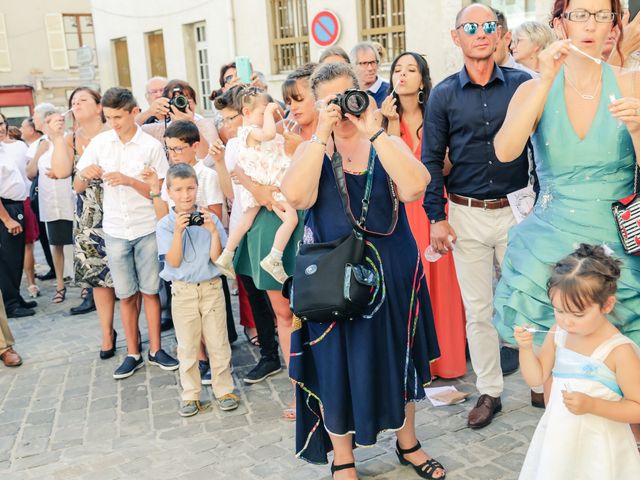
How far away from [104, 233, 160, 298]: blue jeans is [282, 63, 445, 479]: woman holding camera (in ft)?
7.52

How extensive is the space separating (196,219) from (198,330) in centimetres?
78

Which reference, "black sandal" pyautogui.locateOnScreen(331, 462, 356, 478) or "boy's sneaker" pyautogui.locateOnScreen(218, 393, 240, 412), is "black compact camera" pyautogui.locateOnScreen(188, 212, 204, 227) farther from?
"black sandal" pyautogui.locateOnScreen(331, 462, 356, 478)

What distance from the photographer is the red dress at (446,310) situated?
4758 millimetres

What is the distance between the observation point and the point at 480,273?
4086mm

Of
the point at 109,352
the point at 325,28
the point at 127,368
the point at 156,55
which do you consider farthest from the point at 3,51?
the point at 127,368

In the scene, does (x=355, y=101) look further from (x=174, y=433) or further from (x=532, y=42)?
(x=532, y=42)

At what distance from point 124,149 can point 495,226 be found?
288cm

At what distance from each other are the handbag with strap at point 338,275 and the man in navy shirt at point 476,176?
3.04 feet

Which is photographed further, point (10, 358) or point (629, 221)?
point (10, 358)

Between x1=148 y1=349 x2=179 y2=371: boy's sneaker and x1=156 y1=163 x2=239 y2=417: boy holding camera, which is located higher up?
x1=156 y1=163 x2=239 y2=417: boy holding camera

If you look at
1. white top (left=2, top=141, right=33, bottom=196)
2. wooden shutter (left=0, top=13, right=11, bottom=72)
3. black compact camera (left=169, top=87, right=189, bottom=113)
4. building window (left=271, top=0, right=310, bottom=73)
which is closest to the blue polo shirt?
black compact camera (left=169, top=87, right=189, bottom=113)

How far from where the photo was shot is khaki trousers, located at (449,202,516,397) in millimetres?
3990

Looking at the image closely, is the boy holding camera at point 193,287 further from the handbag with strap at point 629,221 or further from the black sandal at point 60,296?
the black sandal at point 60,296

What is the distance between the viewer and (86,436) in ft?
14.7
